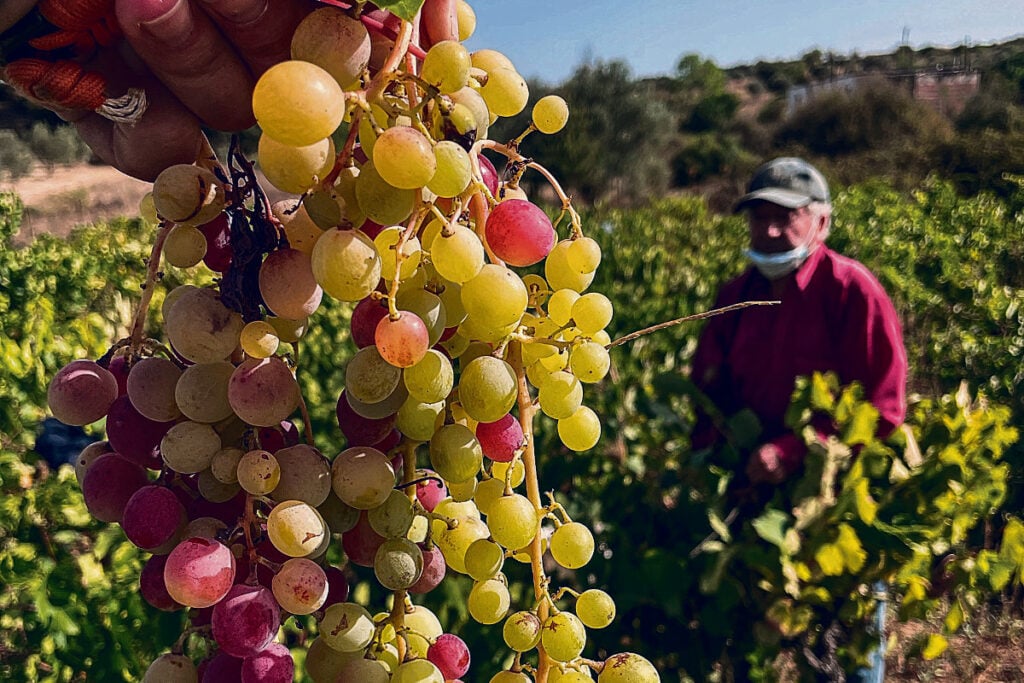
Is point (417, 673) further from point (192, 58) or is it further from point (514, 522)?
point (192, 58)

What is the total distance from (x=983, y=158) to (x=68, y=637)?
21245mm

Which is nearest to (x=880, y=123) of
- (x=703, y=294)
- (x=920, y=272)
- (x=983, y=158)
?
(x=983, y=158)

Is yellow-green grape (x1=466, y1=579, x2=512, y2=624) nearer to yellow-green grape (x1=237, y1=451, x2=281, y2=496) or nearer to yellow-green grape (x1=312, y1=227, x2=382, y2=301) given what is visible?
yellow-green grape (x1=237, y1=451, x2=281, y2=496)

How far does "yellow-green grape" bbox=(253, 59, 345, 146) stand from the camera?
1.70 feet

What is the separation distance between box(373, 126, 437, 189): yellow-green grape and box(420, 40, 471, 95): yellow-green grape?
0.06 metres

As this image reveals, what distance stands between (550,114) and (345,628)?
55cm

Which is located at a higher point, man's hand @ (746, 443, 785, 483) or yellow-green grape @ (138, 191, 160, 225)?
yellow-green grape @ (138, 191, 160, 225)

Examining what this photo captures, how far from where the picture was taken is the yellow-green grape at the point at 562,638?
0.69 m

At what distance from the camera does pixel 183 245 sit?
689mm

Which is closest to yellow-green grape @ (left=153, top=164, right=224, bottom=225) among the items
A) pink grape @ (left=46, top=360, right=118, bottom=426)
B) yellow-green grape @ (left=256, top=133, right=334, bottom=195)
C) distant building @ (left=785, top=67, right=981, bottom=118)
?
yellow-green grape @ (left=256, top=133, right=334, bottom=195)

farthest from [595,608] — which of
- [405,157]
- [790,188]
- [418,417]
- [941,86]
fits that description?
[941,86]

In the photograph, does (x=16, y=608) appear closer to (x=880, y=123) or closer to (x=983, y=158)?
(x=983, y=158)

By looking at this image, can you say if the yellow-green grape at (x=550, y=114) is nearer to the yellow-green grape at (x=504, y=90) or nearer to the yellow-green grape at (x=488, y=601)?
the yellow-green grape at (x=504, y=90)

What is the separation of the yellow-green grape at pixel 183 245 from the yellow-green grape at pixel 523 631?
451mm
